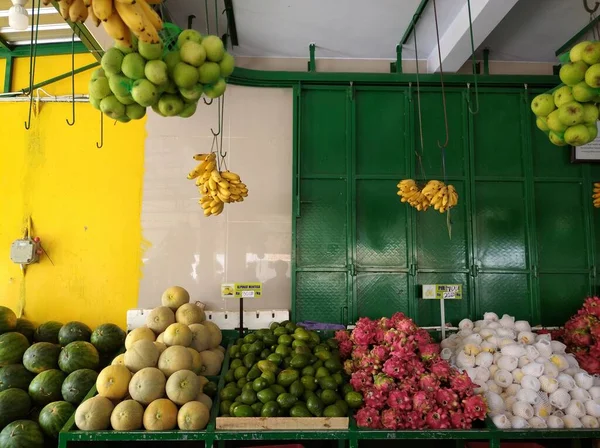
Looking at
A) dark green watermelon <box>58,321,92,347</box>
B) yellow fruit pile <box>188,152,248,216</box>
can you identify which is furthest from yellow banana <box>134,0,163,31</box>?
dark green watermelon <box>58,321,92,347</box>

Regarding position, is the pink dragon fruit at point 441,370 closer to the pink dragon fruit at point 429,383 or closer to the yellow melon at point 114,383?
the pink dragon fruit at point 429,383

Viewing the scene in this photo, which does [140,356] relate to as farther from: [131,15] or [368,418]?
[131,15]

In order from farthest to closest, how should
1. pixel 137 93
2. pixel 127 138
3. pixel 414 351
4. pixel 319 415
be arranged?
1. pixel 127 138
2. pixel 414 351
3. pixel 319 415
4. pixel 137 93

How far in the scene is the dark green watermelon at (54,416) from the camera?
2613 mm

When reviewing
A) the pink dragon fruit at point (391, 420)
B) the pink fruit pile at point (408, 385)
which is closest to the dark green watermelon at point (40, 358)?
the pink fruit pile at point (408, 385)

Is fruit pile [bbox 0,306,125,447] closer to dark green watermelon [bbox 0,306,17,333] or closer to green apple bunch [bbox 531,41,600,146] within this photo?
dark green watermelon [bbox 0,306,17,333]

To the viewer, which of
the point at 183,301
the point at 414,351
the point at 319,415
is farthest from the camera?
the point at 183,301

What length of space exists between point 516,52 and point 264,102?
2.62 metres

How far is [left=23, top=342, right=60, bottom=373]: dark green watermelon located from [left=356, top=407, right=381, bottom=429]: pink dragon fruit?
2.20m

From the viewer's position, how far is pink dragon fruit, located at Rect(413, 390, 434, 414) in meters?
2.40

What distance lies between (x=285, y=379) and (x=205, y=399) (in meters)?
0.50

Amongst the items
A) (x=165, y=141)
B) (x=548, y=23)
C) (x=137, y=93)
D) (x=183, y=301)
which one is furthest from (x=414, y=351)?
(x=548, y=23)

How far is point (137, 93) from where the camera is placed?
5.20 feet

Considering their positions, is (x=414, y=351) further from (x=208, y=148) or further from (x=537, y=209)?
(x=208, y=148)
